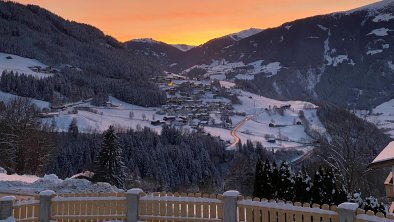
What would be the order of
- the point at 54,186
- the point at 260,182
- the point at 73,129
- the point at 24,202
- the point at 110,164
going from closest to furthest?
1. the point at 24,202
2. the point at 54,186
3. the point at 260,182
4. the point at 110,164
5. the point at 73,129

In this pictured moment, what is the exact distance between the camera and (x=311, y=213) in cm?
1256

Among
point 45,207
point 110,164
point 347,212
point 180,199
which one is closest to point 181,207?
point 180,199

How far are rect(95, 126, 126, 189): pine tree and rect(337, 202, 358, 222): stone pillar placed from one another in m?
43.3

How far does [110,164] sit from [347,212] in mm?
45434

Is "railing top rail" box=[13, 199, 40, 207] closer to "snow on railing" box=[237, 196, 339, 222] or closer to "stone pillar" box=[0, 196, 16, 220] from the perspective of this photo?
"stone pillar" box=[0, 196, 16, 220]

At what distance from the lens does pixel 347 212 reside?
11625mm

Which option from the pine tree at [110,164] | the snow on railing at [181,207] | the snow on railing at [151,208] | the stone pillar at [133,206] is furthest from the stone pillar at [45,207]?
the pine tree at [110,164]

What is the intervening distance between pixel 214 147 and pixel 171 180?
27.6 metres

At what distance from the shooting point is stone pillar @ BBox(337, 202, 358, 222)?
1152cm

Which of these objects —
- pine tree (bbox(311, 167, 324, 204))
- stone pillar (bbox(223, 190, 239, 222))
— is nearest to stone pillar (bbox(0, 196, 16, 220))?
stone pillar (bbox(223, 190, 239, 222))

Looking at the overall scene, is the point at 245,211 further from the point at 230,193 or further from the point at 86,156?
the point at 86,156

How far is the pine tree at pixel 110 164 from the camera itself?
53.2 m

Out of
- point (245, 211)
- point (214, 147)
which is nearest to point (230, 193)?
point (245, 211)

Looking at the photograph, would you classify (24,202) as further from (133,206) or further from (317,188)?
(317,188)
